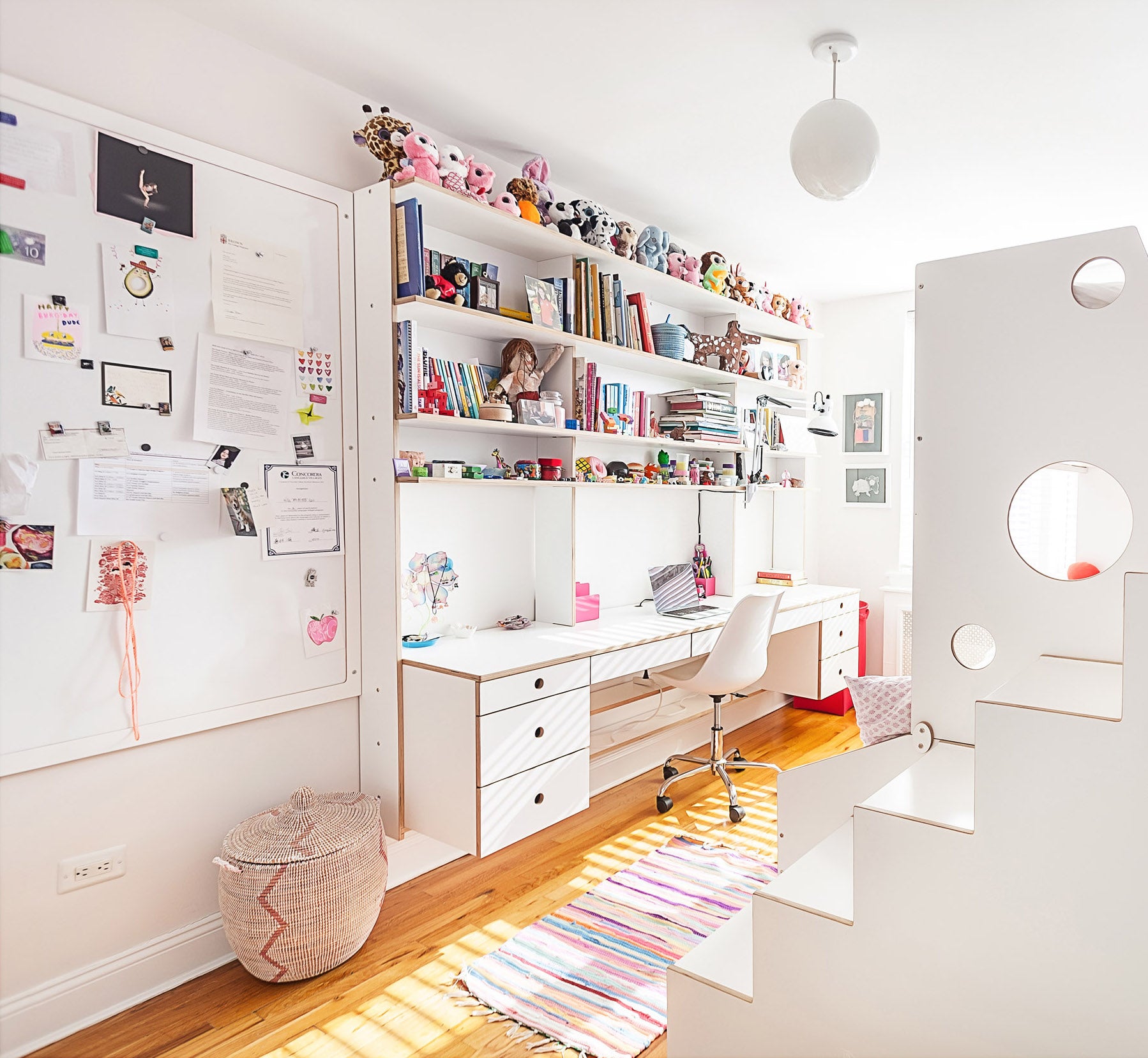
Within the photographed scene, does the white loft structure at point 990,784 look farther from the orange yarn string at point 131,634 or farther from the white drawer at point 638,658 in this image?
the orange yarn string at point 131,634

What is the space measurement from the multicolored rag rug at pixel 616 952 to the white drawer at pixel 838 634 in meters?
1.67

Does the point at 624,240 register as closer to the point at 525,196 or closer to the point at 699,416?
the point at 525,196

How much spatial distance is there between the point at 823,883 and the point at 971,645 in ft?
2.38

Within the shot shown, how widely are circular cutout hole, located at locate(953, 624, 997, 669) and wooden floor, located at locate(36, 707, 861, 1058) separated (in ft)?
3.95

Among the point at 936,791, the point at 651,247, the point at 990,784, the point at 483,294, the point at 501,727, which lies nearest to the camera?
the point at 990,784

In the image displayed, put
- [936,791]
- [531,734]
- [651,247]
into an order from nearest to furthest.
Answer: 1. [936,791]
2. [531,734]
3. [651,247]

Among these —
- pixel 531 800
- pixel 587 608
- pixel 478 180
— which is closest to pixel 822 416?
pixel 587 608

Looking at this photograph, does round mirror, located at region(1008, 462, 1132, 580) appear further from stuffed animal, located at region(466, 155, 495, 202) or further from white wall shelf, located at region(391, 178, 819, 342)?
stuffed animal, located at region(466, 155, 495, 202)

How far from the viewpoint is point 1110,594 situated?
6.15 ft

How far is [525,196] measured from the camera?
2.90 meters

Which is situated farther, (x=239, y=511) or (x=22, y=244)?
(x=239, y=511)

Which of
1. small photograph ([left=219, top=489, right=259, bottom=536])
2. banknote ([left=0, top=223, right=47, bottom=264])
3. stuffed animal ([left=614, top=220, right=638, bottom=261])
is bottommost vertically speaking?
small photograph ([left=219, top=489, right=259, bottom=536])

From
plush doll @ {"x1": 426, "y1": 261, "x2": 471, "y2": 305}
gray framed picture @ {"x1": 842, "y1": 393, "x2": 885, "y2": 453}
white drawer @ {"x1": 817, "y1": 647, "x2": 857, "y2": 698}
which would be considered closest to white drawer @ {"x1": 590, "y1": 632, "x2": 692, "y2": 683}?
plush doll @ {"x1": 426, "y1": 261, "x2": 471, "y2": 305}

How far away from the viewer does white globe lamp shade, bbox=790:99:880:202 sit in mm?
2268
